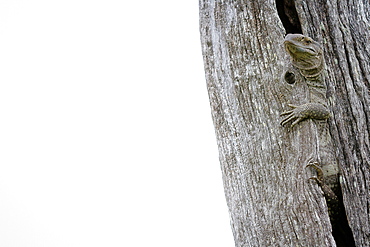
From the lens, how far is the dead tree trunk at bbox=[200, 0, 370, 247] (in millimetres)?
2826

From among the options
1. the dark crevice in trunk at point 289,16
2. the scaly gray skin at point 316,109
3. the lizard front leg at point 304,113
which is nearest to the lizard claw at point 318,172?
the scaly gray skin at point 316,109

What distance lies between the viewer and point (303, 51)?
295cm

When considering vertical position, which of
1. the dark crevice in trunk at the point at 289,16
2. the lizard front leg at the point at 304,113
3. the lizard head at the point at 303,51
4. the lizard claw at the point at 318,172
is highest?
the dark crevice in trunk at the point at 289,16

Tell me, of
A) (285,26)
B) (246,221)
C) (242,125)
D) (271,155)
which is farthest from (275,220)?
(285,26)

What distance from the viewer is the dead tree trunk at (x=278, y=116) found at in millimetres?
2826

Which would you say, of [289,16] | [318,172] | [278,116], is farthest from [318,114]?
[289,16]

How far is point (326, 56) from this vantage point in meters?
3.19

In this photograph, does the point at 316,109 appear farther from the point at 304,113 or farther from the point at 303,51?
the point at 303,51

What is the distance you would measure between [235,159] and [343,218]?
2.51 feet

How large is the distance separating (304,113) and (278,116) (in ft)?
0.55

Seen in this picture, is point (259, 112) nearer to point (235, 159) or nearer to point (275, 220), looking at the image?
point (235, 159)

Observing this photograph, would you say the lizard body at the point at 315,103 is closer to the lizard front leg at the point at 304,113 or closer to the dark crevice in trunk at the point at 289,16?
the lizard front leg at the point at 304,113

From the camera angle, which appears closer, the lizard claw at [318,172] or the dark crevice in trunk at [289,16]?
the lizard claw at [318,172]

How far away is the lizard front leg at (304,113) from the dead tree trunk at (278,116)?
0.05 meters
